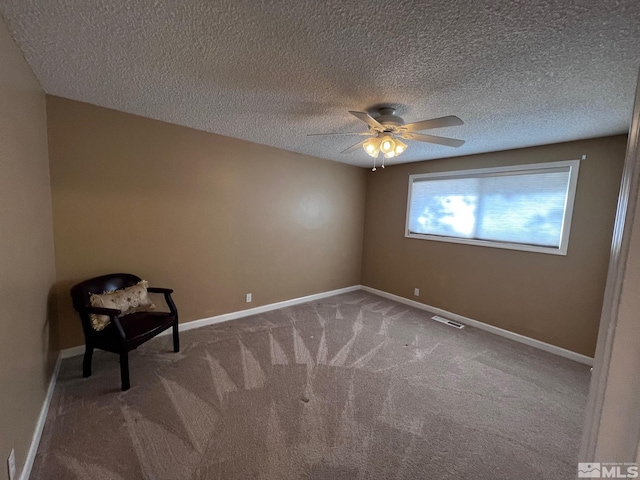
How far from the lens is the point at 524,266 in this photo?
128 inches

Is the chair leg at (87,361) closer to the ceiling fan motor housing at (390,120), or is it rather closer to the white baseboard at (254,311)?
the white baseboard at (254,311)

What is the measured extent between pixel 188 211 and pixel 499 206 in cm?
382

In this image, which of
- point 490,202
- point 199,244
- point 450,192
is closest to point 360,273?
point 450,192

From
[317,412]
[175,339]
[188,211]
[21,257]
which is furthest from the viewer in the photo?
[188,211]

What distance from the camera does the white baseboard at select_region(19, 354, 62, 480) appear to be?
145cm

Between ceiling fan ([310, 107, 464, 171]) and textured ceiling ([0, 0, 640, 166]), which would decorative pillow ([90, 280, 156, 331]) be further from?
ceiling fan ([310, 107, 464, 171])

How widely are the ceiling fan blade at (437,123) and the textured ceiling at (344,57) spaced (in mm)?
229

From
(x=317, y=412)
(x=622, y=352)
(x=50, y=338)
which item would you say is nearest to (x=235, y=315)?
(x=50, y=338)

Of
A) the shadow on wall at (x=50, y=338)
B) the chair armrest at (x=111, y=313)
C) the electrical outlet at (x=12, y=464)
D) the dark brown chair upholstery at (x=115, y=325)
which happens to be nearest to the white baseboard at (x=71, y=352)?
the shadow on wall at (x=50, y=338)

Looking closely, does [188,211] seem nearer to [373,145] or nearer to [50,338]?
[50,338]

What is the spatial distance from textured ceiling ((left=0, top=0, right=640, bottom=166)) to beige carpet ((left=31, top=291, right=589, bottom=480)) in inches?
92.4

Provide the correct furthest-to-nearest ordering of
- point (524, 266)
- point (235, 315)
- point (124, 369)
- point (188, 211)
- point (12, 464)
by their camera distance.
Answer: point (235, 315) < point (524, 266) < point (188, 211) < point (124, 369) < point (12, 464)

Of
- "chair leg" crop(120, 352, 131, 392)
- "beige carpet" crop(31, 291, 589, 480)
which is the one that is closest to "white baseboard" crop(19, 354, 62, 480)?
"beige carpet" crop(31, 291, 589, 480)

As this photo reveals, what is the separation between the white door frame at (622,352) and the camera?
412mm
